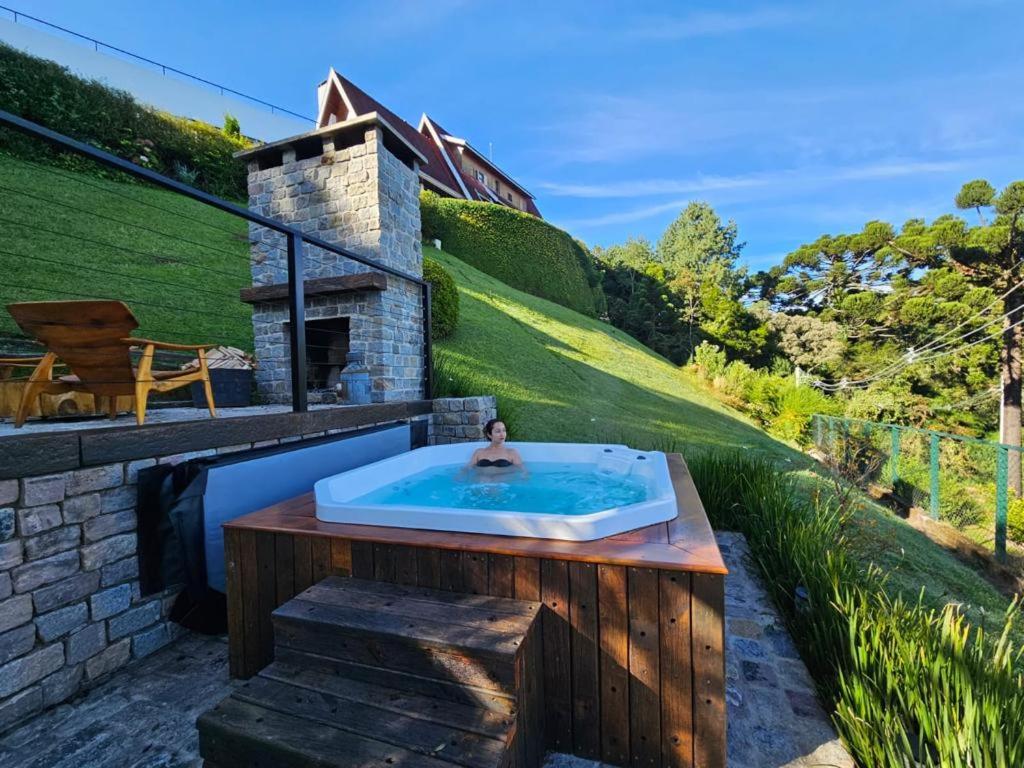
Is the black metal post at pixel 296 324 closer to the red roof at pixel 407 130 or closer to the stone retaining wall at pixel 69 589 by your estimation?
the stone retaining wall at pixel 69 589

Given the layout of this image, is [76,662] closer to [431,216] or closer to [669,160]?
[431,216]

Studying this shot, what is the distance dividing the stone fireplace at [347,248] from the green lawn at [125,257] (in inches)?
45.2

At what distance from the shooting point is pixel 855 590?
75.9 inches

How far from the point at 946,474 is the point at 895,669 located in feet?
21.4

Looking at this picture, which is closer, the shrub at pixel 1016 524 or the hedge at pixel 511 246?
the shrub at pixel 1016 524

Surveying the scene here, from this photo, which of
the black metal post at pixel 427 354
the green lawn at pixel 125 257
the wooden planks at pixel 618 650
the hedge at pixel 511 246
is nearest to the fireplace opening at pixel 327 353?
the black metal post at pixel 427 354

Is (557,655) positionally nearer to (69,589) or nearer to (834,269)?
(69,589)

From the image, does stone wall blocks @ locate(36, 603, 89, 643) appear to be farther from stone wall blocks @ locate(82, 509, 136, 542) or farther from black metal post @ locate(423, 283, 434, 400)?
black metal post @ locate(423, 283, 434, 400)

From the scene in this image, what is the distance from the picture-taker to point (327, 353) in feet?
16.5

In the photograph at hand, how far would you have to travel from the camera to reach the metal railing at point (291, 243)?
1705mm

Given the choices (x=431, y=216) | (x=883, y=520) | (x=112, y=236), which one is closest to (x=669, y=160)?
(x=431, y=216)

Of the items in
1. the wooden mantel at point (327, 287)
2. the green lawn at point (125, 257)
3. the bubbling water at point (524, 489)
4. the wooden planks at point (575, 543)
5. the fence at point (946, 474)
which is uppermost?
the green lawn at point (125, 257)

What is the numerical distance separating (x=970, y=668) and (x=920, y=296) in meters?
18.7

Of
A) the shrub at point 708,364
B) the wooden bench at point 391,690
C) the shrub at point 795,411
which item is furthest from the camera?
the shrub at point 708,364
